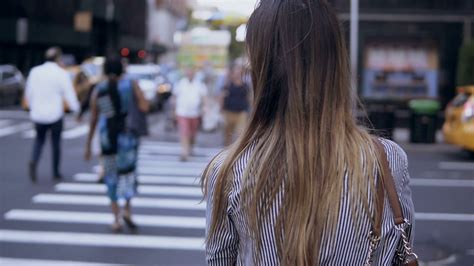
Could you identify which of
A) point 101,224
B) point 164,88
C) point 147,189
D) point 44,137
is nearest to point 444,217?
point 101,224

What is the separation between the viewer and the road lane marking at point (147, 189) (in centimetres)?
1198

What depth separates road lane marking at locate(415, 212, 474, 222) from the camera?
968 cm

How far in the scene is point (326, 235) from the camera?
200cm

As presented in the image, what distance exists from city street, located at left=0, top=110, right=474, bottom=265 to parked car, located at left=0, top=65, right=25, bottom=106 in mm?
16615

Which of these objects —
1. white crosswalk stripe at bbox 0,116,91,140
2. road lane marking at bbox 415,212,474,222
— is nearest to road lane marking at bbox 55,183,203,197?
road lane marking at bbox 415,212,474,222

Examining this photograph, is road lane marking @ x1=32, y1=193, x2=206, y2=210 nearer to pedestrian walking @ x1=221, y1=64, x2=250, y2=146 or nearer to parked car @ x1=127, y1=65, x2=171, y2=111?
pedestrian walking @ x1=221, y1=64, x2=250, y2=146

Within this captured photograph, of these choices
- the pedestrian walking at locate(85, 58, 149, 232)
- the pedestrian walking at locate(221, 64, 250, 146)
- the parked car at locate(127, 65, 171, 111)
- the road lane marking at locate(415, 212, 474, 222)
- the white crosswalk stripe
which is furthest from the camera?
the parked car at locate(127, 65, 171, 111)

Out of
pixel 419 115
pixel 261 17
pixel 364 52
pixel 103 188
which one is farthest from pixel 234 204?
pixel 364 52

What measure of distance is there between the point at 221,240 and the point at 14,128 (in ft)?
71.9

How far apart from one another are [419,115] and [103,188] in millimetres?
8669

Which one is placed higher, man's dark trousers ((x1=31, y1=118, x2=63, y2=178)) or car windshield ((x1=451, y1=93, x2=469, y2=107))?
car windshield ((x1=451, y1=93, x2=469, y2=107))

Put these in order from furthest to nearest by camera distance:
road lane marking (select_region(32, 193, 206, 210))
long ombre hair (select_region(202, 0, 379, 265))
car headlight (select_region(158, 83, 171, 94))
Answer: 1. car headlight (select_region(158, 83, 171, 94))
2. road lane marking (select_region(32, 193, 206, 210))
3. long ombre hair (select_region(202, 0, 379, 265))

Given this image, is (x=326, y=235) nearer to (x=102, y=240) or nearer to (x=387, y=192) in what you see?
(x=387, y=192)

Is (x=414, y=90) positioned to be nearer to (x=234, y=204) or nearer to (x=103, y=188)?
(x=103, y=188)
